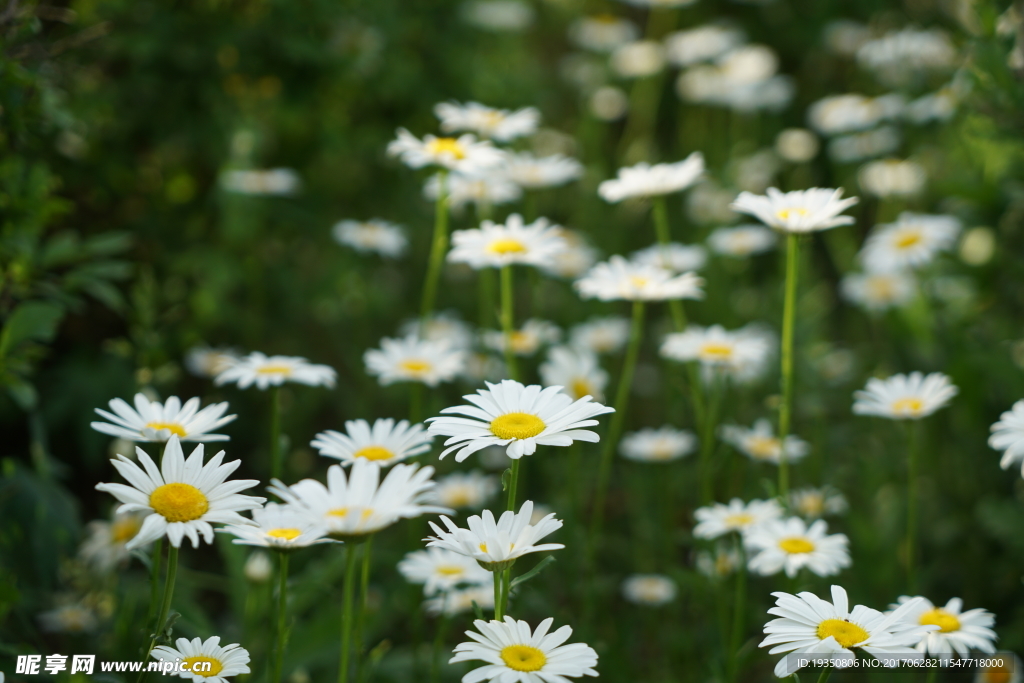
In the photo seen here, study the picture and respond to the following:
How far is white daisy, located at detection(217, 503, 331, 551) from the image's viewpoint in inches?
38.6

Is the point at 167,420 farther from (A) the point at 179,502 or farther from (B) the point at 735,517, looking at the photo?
(B) the point at 735,517

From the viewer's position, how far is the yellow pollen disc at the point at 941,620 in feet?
3.77

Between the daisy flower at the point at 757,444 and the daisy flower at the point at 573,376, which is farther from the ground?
the daisy flower at the point at 573,376

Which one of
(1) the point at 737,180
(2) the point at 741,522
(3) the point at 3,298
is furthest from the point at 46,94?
(1) the point at 737,180

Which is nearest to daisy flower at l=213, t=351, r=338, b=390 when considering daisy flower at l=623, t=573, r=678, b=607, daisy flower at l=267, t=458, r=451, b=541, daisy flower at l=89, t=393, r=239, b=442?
daisy flower at l=89, t=393, r=239, b=442

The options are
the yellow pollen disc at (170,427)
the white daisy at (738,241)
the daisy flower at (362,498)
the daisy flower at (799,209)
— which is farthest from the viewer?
the white daisy at (738,241)

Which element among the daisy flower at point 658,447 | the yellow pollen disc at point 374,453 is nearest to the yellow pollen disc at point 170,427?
the yellow pollen disc at point 374,453

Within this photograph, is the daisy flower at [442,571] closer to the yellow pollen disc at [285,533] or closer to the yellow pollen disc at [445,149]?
the yellow pollen disc at [285,533]

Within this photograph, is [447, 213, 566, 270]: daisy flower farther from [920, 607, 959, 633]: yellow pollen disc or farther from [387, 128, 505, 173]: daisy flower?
[920, 607, 959, 633]: yellow pollen disc

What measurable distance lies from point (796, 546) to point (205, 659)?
0.95m

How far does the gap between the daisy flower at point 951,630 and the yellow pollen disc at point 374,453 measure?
0.76 metres

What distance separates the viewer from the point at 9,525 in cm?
149

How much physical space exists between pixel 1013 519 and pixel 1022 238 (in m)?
0.77

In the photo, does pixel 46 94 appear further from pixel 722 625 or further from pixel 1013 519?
pixel 1013 519
